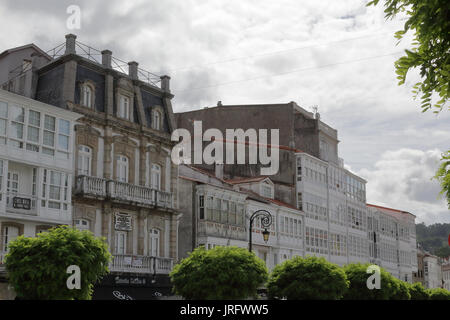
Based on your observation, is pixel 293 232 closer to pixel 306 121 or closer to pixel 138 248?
pixel 306 121

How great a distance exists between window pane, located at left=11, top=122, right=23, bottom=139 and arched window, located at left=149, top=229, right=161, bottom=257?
10.9 metres

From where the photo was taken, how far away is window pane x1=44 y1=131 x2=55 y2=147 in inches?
1236

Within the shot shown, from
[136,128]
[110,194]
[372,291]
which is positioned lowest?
[372,291]

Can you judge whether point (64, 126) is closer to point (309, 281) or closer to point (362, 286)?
point (309, 281)

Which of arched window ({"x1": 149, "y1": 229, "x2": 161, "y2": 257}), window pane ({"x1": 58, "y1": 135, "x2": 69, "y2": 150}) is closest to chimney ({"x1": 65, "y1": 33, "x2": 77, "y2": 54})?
window pane ({"x1": 58, "y1": 135, "x2": 69, "y2": 150})

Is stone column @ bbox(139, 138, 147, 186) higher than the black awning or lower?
higher

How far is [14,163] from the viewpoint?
30.0 meters

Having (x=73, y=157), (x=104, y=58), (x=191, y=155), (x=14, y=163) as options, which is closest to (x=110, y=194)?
(x=73, y=157)

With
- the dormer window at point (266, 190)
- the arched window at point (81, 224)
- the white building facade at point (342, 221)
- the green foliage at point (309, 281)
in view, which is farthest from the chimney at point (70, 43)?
the white building facade at point (342, 221)

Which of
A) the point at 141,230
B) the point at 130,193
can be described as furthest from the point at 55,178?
the point at 141,230

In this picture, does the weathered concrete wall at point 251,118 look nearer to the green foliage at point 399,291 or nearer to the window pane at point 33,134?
the green foliage at point 399,291

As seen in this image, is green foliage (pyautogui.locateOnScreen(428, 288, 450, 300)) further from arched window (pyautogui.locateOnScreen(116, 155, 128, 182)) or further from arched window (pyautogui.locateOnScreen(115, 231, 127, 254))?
arched window (pyautogui.locateOnScreen(116, 155, 128, 182))

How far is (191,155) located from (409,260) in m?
44.5

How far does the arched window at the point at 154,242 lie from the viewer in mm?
38062
